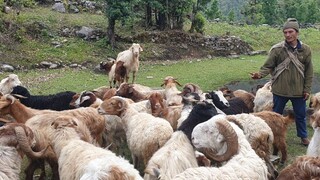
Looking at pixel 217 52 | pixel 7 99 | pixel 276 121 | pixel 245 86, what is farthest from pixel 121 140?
pixel 217 52

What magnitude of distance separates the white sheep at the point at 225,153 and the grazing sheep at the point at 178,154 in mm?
258

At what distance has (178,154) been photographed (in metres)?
4.94

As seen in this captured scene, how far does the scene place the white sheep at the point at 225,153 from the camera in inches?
165

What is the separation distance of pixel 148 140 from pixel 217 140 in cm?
140

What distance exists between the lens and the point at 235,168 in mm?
4332

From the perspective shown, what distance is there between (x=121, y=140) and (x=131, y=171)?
11.8 ft

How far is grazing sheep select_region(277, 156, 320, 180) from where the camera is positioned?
3.98m

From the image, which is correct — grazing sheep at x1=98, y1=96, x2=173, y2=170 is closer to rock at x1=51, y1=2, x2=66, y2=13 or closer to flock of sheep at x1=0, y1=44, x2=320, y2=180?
flock of sheep at x1=0, y1=44, x2=320, y2=180

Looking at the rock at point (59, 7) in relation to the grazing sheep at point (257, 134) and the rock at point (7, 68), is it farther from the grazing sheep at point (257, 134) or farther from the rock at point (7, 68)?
the grazing sheep at point (257, 134)

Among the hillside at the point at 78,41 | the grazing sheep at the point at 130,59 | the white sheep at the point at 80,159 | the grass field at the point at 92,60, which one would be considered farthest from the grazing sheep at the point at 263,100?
the hillside at the point at 78,41

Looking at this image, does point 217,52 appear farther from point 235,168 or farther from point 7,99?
point 235,168

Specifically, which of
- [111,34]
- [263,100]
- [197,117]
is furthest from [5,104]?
[111,34]

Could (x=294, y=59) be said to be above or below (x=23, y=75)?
above

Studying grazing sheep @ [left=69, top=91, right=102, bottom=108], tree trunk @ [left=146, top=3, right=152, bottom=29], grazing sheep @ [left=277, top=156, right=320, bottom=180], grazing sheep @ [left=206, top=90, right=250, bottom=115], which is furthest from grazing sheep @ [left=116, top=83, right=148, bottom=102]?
tree trunk @ [left=146, top=3, right=152, bottom=29]
